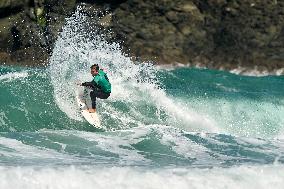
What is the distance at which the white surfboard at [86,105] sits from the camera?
13.2m

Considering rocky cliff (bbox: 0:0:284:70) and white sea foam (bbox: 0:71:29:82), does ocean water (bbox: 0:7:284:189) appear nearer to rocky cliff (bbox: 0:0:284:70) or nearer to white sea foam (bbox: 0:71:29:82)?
white sea foam (bbox: 0:71:29:82)

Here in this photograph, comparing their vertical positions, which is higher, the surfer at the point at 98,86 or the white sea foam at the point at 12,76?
the white sea foam at the point at 12,76

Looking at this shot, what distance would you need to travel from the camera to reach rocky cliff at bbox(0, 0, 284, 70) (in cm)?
3334

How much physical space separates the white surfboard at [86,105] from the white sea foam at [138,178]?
4.28 meters

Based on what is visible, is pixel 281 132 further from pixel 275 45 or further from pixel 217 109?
pixel 275 45

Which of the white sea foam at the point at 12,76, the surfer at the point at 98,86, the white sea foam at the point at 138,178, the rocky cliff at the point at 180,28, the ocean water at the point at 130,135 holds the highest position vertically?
the rocky cliff at the point at 180,28

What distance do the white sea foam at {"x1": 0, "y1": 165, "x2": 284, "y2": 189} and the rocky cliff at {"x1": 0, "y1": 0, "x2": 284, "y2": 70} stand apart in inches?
962

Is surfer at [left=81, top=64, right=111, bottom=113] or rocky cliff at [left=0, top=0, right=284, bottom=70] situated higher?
rocky cliff at [left=0, top=0, right=284, bottom=70]

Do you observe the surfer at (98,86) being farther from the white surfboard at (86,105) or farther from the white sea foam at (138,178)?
the white sea foam at (138,178)

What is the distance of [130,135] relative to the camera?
12.6 metres

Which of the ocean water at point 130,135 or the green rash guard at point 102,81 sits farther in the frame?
the green rash guard at point 102,81

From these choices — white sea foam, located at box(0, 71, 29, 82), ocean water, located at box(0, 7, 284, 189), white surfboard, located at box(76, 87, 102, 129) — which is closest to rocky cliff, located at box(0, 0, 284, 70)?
ocean water, located at box(0, 7, 284, 189)

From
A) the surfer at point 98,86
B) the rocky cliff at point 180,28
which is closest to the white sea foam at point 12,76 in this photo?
the surfer at point 98,86

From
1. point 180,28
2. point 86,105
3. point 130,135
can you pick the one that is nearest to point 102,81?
point 86,105
